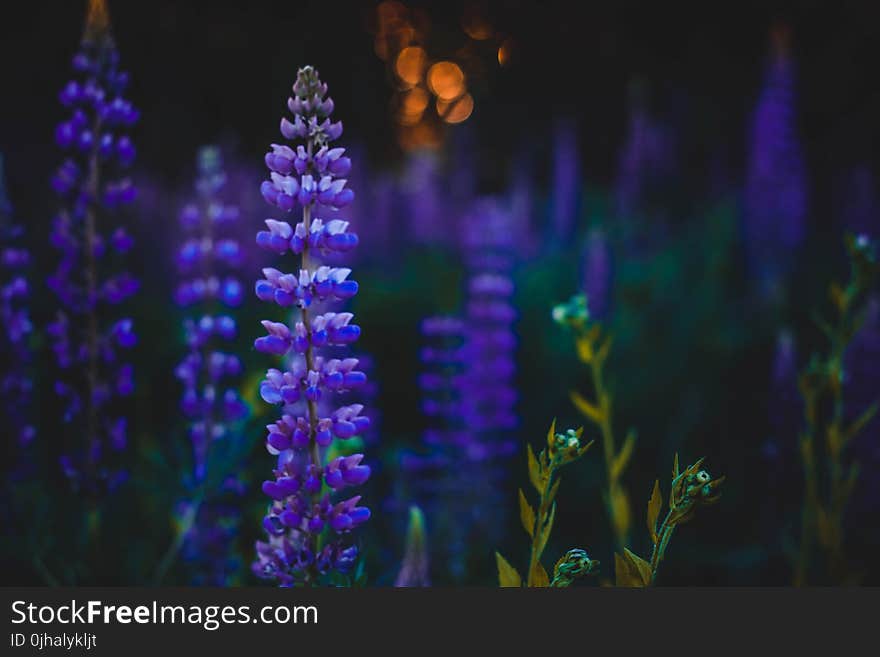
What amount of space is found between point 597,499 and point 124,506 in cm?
165

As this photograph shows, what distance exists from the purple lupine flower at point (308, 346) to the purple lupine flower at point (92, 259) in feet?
2.48

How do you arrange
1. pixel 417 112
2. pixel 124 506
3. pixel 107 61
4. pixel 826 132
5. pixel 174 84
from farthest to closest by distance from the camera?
pixel 417 112
pixel 174 84
pixel 826 132
pixel 124 506
pixel 107 61

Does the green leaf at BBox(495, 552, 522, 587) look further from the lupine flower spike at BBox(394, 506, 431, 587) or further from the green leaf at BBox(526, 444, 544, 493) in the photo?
the lupine flower spike at BBox(394, 506, 431, 587)

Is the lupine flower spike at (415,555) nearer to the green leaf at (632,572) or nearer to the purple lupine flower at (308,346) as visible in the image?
the purple lupine flower at (308,346)

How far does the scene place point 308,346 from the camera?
108cm

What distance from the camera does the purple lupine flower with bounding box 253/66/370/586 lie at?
3.50ft

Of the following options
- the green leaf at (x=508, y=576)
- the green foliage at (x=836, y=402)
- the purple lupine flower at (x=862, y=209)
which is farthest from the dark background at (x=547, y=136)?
the green foliage at (x=836, y=402)

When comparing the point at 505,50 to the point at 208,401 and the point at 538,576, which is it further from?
the point at 538,576

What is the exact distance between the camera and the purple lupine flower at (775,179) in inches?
179

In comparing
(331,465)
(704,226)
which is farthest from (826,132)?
(331,465)

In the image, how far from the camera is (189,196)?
235 inches

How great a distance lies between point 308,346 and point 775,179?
427 centimetres

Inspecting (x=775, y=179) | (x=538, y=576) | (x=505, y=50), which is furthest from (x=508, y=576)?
(x=505, y=50)

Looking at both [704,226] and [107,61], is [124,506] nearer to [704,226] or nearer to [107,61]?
[107,61]
